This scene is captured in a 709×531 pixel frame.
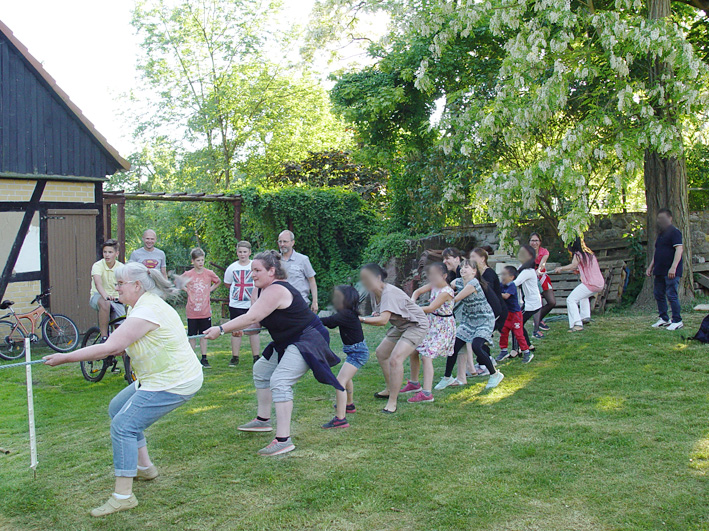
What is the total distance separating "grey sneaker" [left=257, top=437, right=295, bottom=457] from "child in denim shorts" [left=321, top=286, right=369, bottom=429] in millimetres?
716

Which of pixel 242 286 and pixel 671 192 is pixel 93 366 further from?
pixel 671 192

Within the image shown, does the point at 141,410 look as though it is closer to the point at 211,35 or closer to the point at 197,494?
the point at 197,494

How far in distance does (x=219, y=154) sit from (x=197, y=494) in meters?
25.1

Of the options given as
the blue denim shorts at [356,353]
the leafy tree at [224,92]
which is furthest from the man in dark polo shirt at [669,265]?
the leafy tree at [224,92]

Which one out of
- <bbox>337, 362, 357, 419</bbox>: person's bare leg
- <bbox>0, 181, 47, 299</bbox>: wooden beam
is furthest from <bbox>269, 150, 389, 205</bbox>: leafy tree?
<bbox>337, 362, 357, 419</bbox>: person's bare leg

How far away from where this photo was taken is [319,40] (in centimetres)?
1852

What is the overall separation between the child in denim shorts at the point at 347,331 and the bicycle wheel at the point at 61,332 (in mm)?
6709

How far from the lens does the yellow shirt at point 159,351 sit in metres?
4.30

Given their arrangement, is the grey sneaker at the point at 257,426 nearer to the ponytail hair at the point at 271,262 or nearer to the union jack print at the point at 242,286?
the ponytail hair at the point at 271,262

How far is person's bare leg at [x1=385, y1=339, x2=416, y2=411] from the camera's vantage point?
250 inches

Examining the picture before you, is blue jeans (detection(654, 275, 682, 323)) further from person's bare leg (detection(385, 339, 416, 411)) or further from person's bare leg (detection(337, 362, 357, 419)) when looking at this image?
person's bare leg (detection(337, 362, 357, 419))

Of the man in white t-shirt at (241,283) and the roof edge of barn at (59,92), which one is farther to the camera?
the roof edge of barn at (59,92)

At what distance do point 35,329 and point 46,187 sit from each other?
2664 mm

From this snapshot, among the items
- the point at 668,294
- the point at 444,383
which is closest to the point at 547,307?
the point at 668,294
